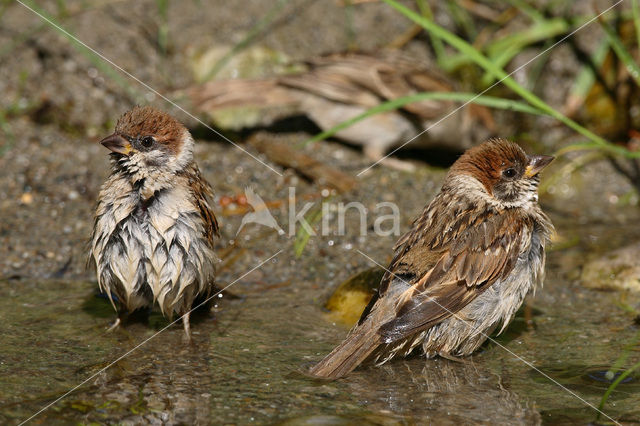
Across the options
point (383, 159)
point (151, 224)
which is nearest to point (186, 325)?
point (151, 224)

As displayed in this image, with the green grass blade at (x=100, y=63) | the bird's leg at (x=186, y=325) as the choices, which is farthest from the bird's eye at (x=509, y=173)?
the green grass blade at (x=100, y=63)

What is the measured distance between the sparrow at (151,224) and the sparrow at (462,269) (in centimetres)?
93

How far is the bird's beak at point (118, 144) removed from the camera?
4211 mm

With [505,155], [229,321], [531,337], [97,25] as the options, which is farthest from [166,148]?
[97,25]

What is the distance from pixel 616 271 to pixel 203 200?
2.54 m

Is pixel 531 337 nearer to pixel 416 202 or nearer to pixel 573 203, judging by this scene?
pixel 416 202

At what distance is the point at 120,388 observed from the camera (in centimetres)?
352

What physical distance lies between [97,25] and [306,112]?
6.77 feet

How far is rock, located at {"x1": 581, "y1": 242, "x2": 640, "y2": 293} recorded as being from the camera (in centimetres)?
492

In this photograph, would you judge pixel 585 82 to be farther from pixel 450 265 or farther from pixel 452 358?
pixel 452 358

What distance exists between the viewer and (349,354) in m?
3.81

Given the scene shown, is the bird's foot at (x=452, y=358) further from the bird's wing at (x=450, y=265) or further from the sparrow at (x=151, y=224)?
the sparrow at (x=151, y=224)

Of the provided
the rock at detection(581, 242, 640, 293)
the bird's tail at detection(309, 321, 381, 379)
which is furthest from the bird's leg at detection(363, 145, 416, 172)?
the bird's tail at detection(309, 321, 381, 379)

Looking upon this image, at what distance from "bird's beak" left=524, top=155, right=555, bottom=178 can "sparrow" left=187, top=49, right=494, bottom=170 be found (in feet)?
6.39
